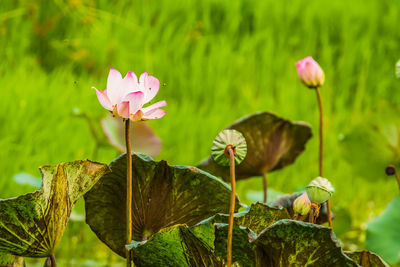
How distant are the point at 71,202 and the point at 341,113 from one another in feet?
8.08

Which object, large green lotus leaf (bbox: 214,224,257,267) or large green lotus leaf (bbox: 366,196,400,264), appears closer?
large green lotus leaf (bbox: 214,224,257,267)

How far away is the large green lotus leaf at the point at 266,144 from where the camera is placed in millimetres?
765

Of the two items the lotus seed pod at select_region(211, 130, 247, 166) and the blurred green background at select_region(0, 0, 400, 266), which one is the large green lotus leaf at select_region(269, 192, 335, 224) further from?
the blurred green background at select_region(0, 0, 400, 266)

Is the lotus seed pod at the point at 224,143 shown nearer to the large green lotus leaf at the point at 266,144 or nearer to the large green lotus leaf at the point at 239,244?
the large green lotus leaf at the point at 239,244

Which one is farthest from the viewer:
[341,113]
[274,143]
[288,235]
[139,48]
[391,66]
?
[391,66]

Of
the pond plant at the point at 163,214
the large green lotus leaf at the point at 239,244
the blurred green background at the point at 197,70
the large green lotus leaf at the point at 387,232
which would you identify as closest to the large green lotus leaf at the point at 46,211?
the pond plant at the point at 163,214

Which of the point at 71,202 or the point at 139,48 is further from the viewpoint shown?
the point at 139,48

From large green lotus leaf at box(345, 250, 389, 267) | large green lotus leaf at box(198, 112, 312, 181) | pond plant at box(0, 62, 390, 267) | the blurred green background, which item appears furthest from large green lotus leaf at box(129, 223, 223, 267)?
the blurred green background

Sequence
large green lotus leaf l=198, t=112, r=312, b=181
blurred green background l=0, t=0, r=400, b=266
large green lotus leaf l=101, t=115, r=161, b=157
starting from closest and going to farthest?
1. large green lotus leaf l=198, t=112, r=312, b=181
2. large green lotus leaf l=101, t=115, r=161, b=157
3. blurred green background l=0, t=0, r=400, b=266

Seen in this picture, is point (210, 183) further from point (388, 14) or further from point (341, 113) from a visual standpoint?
point (388, 14)

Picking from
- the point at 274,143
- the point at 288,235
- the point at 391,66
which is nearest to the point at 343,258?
the point at 288,235

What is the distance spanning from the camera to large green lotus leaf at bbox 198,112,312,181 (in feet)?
2.51

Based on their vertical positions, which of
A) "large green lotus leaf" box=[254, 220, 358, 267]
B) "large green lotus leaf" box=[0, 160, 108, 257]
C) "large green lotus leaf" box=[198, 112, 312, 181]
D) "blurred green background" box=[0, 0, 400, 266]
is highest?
"blurred green background" box=[0, 0, 400, 266]

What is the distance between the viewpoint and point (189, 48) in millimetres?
3158
